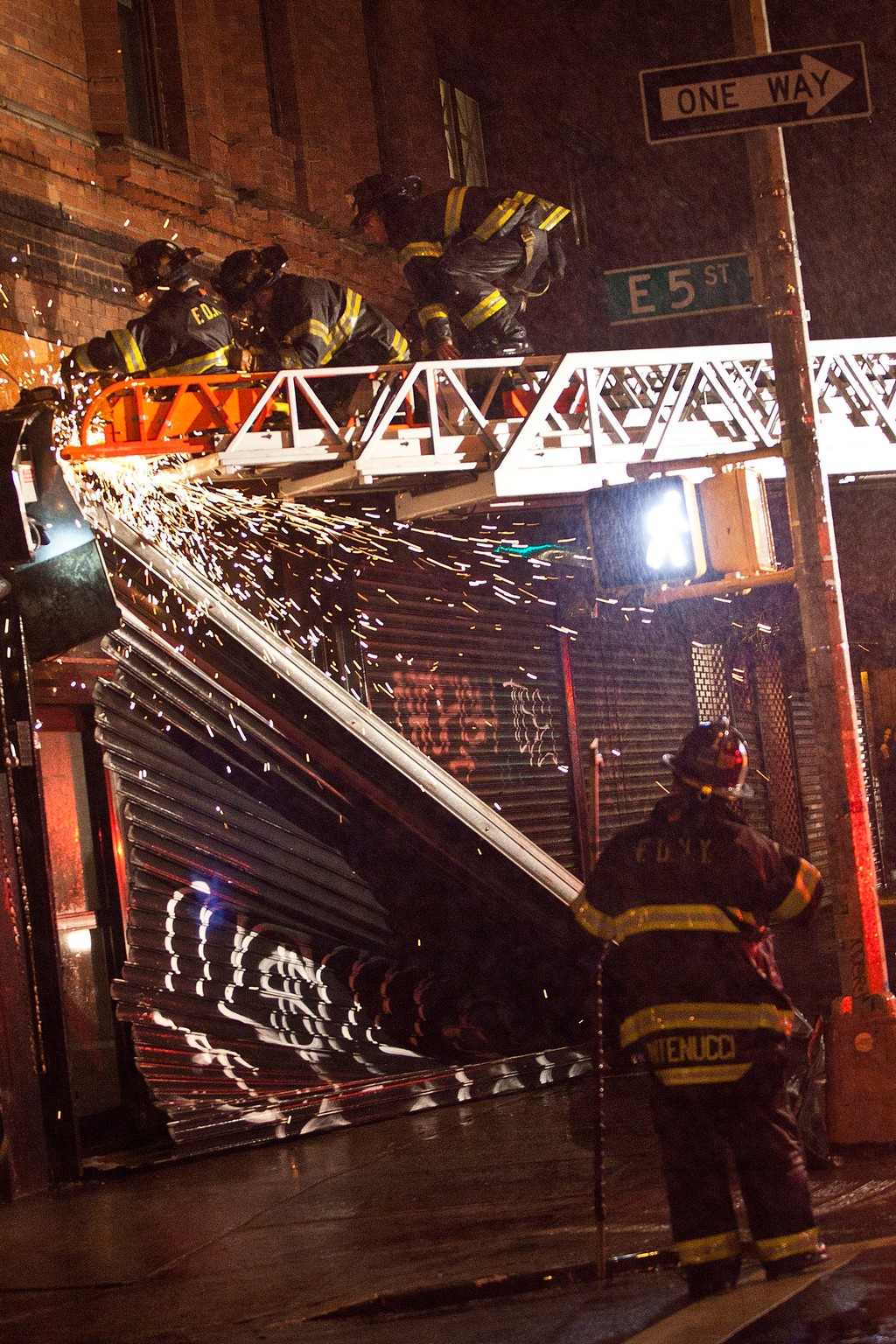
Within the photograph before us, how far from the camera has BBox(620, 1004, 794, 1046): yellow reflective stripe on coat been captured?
4680mm

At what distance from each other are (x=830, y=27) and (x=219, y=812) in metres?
15.4

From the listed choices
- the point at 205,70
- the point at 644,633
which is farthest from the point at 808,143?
the point at 205,70

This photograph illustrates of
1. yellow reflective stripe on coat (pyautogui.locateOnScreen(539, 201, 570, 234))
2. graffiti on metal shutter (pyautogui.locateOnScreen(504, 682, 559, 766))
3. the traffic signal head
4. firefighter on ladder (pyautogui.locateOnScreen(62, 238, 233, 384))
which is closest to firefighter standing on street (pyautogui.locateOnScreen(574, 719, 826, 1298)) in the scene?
the traffic signal head

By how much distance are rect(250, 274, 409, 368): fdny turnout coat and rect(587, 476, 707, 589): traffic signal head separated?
6.31ft

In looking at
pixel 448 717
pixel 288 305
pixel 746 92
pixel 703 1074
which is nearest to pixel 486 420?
pixel 288 305

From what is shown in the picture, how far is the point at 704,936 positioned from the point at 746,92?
3924mm

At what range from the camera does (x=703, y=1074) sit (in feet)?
15.3

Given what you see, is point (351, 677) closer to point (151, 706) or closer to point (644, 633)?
point (151, 706)

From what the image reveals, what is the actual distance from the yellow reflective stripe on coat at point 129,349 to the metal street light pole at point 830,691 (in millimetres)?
3536

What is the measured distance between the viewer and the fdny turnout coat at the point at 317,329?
9172mm

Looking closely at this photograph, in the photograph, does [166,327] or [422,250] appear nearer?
[166,327]

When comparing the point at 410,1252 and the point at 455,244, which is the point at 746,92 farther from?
the point at 410,1252

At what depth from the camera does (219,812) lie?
783 centimetres

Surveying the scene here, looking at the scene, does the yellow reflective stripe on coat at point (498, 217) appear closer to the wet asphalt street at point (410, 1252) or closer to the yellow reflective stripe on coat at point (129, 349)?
the yellow reflective stripe on coat at point (129, 349)
